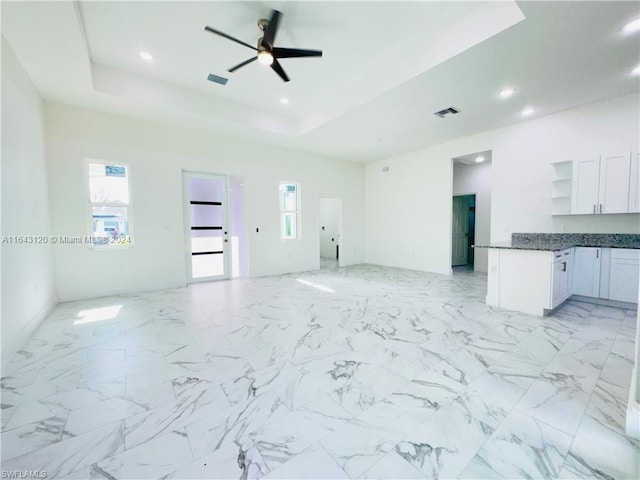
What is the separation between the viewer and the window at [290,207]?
700cm

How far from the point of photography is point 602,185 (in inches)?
163

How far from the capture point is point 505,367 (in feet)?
7.44

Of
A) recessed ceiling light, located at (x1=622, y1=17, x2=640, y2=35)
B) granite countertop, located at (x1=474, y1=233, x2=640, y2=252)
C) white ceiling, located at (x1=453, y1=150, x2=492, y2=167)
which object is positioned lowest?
granite countertop, located at (x1=474, y1=233, x2=640, y2=252)

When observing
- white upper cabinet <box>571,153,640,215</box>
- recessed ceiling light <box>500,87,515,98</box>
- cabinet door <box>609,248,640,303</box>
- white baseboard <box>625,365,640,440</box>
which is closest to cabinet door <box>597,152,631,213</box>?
white upper cabinet <box>571,153,640,215</box>

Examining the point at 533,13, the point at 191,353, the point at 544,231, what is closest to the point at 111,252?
the point at 191,353

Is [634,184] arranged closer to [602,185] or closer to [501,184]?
[602,185]

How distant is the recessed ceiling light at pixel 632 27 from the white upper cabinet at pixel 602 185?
2.03 metres

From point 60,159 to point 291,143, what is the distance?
4.11m

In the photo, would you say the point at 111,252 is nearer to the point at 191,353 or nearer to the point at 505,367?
the point at 191,353

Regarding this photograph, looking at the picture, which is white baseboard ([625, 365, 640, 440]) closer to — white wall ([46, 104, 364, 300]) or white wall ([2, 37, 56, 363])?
white wall ([2, 37, 56, 363])

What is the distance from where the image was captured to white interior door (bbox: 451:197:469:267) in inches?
303

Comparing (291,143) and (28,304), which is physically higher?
(291,143)

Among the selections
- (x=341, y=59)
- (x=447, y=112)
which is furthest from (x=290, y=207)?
(x=447, y=112)

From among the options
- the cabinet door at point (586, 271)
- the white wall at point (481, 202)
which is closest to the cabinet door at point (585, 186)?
the cabinet door at point (586, 271)
